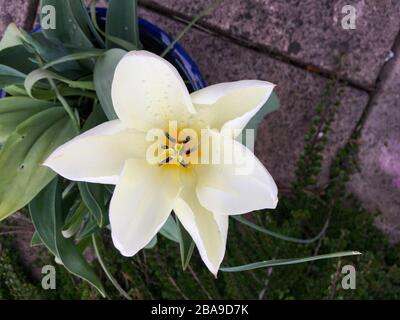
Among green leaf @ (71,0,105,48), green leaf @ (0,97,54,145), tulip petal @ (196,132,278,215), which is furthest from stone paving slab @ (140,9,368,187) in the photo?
tulip petal @ (196,132,278,215)

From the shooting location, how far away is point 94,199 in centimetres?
62

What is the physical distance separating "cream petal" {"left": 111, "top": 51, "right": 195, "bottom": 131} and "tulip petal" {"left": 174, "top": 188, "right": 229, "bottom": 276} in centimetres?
9

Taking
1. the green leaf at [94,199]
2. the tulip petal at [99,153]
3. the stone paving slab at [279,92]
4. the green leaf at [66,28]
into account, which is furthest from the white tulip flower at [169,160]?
the stone paving slab at [279,92]

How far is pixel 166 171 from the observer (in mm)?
558

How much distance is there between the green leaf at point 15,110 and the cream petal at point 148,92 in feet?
0.63

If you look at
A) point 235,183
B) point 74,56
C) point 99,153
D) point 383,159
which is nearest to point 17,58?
point 74,56

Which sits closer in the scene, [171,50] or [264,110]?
[264,110]

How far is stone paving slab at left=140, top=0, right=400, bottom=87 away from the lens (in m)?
1.03

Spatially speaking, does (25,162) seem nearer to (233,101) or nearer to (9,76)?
(9,76)

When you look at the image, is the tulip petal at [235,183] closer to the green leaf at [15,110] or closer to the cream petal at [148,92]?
the cream petal at [148,92]

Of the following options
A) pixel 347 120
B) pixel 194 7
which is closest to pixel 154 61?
pixel 194 7

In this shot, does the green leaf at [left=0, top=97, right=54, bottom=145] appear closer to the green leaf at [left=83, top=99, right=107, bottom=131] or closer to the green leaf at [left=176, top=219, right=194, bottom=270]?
the green leaf at [left=83, top=99, right=107, bottom=131]

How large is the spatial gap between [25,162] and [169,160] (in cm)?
17

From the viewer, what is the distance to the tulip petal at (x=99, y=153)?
48cm
